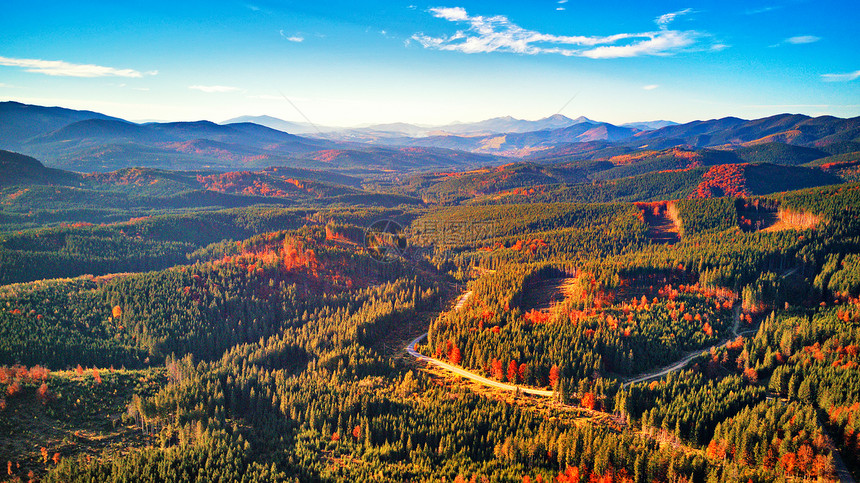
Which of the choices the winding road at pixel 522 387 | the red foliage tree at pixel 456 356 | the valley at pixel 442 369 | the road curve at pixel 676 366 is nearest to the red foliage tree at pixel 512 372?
the valley at pixel 442 369

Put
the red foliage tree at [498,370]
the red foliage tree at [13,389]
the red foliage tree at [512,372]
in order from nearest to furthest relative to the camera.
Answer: the red foliage tree at [13,389] < the red foliage tree at [512,372] < the red foliage tree at [498,370]

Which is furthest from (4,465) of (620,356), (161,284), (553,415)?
(620,356)

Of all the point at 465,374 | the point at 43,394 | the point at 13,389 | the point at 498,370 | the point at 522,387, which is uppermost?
the point at 13,389

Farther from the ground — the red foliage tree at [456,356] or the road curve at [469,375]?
the red foliage tree at [456,356]

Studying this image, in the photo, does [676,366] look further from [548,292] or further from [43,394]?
[43,394]

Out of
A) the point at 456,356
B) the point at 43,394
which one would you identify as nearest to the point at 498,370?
the point at 456,356

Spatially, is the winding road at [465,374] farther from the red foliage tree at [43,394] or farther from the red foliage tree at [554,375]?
the red foliage tree at [43,394]

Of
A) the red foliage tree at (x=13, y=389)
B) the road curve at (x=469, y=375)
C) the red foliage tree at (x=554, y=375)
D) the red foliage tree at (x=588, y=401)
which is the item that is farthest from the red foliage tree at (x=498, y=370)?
the red foliage tree at (x=13, y=389)

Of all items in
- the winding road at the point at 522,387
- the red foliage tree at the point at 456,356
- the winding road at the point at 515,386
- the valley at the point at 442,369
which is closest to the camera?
the valley at the point at 442,369

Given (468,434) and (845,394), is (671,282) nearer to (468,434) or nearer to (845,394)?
(845,394)

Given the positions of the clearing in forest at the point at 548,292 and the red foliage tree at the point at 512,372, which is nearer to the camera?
the red foliage tree at the point at 512,372

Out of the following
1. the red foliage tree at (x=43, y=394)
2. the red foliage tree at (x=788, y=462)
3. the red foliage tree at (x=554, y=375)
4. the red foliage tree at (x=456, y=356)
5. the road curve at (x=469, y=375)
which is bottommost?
the road curve at (x=469, y=375)
